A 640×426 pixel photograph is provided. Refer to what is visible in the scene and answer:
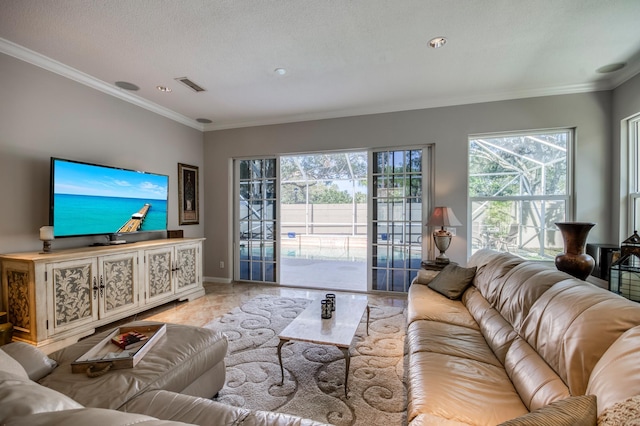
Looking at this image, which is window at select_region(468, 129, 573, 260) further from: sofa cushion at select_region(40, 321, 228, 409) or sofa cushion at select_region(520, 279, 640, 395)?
sofa cushion at select_region(40, 321, 228, 409)

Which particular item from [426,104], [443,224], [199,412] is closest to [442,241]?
[443,224]

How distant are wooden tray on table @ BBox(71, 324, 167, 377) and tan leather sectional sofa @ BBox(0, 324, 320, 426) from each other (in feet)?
0.11

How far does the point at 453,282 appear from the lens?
279 cm

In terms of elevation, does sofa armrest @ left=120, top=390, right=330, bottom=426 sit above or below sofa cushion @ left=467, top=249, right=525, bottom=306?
below

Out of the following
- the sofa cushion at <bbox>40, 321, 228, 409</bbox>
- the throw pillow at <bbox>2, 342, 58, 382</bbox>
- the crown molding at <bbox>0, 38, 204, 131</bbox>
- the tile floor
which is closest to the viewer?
the sofa cushion at <bbox>40, 321, 228, 409</bbox>

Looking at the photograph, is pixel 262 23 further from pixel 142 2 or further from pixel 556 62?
pixel 556 62

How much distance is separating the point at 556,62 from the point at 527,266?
91.7 inches

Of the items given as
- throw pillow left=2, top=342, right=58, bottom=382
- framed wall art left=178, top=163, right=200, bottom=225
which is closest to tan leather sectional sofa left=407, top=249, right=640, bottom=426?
throw pillow left=2, top=342, right=58, bottom=382

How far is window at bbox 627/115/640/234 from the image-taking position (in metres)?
3.13

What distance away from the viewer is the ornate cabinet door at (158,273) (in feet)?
11.2

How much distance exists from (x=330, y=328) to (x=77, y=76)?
3806mm

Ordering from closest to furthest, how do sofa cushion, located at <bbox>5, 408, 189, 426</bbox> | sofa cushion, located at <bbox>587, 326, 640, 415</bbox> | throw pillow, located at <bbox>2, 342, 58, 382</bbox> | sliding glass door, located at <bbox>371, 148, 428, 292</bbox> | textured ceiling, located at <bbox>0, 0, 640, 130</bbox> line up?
1. sofa cushion, located at <bbox>5, 408, 189, 426</bbox>
2. sofa cushion, located at <bbox>587, 326, 640, 415</bbox>
3. throw pillow, located at <bbox>2, 342, 58, 382</bbox>
4. textured ceiling, located at <bbox>0, 0, 640, 130</bbox>
5. sliding glass door, located at <bbox>371, 148, 428, 292</bbox>

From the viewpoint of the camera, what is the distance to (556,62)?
114 inches

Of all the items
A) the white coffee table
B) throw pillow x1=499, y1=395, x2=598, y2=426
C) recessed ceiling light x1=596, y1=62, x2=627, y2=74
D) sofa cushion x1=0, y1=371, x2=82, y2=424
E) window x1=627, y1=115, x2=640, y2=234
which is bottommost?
the white coffee table
